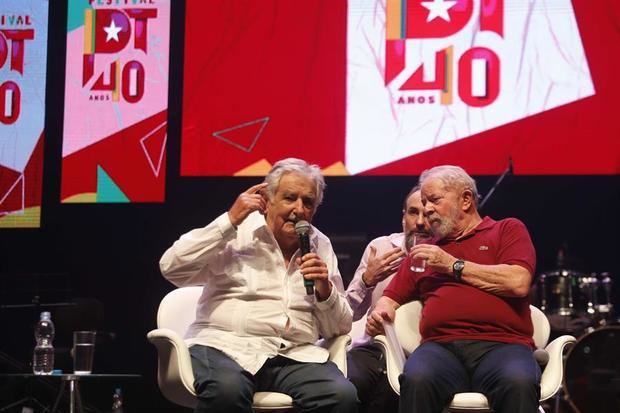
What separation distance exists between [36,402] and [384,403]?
9.46 ft

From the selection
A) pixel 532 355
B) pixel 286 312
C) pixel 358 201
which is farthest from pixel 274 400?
pixel 358 201

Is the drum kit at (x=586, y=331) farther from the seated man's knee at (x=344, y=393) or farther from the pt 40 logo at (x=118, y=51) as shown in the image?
the pt 40 logo at (x=118, y=51)

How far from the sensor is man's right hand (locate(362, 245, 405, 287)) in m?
3.68

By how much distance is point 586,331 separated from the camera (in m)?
5.19

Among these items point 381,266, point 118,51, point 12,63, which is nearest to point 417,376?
point 381,266

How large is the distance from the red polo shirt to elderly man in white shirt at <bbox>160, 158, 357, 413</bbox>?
1.05 feet

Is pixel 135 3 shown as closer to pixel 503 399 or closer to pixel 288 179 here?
pixel 288 179

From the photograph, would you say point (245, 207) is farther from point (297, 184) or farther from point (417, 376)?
point (417, 376)

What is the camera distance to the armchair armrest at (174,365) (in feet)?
10.3

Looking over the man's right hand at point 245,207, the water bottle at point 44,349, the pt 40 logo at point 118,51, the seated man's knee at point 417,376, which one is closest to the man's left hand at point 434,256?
the seated man's knee at point 417,376

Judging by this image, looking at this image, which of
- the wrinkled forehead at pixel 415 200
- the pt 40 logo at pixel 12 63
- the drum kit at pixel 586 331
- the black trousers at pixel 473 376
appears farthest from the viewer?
the pt 40 logo at pixel 12 63

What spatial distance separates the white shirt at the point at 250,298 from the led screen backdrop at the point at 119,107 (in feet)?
7.59

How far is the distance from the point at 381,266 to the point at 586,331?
2.06m

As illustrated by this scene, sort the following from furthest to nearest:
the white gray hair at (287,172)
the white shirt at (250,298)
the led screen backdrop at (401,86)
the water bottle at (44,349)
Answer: the led screen backdrop at (401,86)
the water bottle at (44,349)
the white gray hair at (287,172)
the white shirt at (250,298)
